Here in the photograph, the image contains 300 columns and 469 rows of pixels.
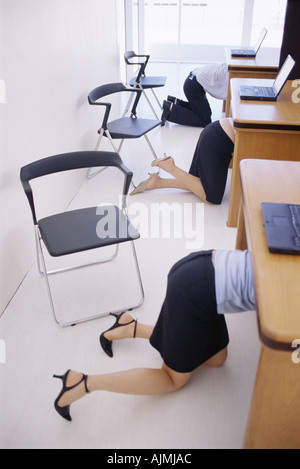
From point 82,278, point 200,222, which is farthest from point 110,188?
point 82,278

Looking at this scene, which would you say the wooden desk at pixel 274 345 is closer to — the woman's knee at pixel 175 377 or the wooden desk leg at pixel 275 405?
the wooden desk leg at pixel 275 405

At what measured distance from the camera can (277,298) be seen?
3.31 feet

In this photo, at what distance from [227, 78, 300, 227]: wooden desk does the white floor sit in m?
0.52

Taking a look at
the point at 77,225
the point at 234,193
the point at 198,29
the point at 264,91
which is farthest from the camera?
the point at 198,29

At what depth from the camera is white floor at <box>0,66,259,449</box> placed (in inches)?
58.1

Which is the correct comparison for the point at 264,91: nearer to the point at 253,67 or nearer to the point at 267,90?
the point at 267,90

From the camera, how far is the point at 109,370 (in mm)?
1728

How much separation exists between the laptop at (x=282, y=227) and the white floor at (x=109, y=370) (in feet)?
2.35

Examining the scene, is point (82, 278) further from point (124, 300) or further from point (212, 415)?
point (212, 415)

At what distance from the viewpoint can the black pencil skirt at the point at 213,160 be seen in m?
2.75

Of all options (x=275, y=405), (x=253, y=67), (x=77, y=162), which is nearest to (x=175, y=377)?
(x=275, y=405)

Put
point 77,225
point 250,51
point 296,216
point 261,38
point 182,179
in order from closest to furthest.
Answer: point 296,216, point 77,225, point 182,179, point 261,38, point 250,51

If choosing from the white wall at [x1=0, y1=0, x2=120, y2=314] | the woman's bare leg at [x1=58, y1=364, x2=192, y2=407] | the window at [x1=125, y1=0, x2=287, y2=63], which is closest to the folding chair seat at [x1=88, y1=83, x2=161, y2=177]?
the white wall at [x1=0, y1=0, x2=120, y2=314]

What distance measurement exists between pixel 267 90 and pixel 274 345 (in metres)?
2.16
